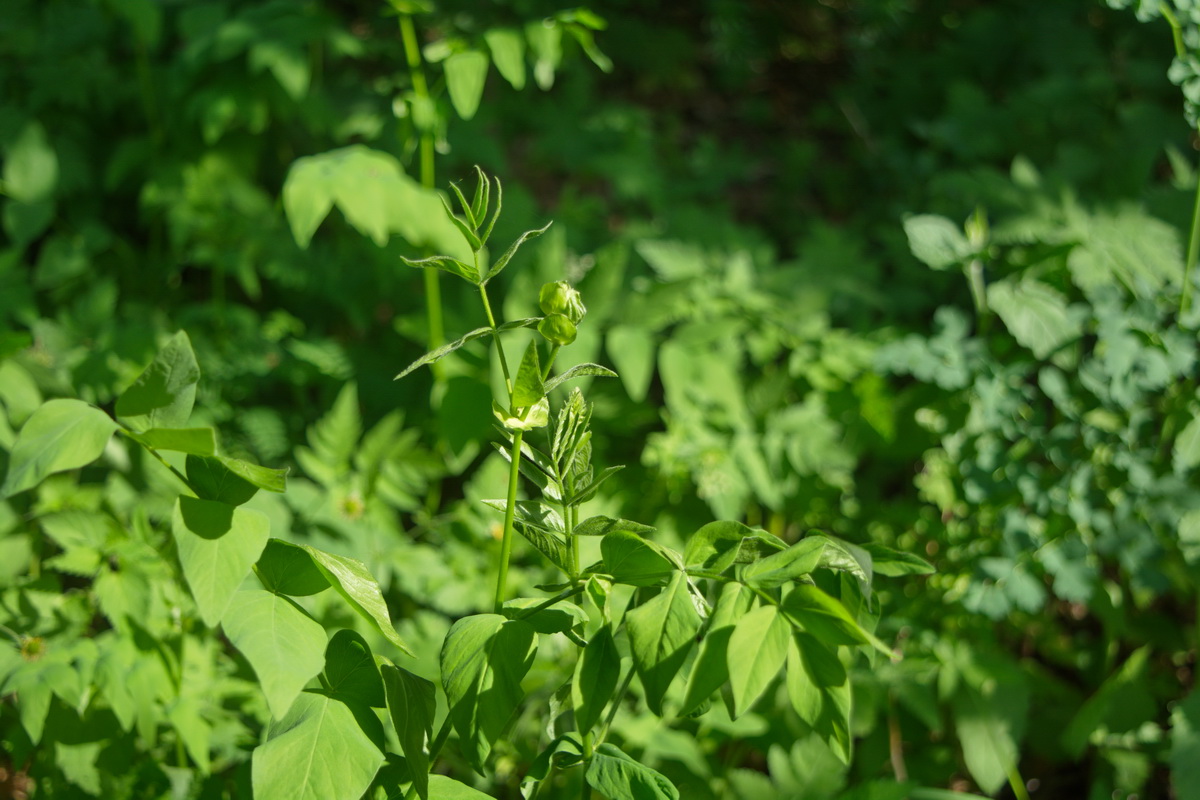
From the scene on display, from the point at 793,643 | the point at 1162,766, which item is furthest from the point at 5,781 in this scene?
the point at 1162,766

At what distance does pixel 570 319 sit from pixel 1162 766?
7.08 ft

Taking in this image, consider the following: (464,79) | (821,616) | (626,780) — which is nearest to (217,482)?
(626,780)

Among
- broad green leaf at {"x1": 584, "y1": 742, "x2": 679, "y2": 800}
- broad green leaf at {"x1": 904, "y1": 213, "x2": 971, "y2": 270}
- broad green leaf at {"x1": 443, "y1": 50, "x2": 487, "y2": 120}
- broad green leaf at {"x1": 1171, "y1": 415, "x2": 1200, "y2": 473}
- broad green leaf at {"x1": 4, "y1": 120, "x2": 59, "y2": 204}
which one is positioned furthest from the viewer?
broad green leaf at {"x1": 4, "y1": 120, "x2": 59, "y2": 204}

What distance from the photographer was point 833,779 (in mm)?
1837

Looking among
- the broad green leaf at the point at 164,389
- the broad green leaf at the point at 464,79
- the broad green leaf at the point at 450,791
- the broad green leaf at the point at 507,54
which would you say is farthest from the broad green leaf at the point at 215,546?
the broad green leaf at the point at 507,54

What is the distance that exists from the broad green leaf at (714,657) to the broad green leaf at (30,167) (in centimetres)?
252

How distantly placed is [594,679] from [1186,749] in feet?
5.25

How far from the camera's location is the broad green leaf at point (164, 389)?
105 centimetres

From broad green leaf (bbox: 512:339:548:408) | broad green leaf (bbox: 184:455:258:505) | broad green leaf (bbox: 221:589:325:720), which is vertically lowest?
broad green leaf (bbox: 221:589:325:720)

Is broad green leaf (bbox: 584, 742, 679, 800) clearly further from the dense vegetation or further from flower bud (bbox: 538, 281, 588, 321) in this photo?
flower bud (bbox: 538, 281, 588, 321)

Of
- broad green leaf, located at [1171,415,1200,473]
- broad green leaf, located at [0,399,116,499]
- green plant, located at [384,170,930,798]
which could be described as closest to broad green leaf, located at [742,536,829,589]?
green plant, located at [384,170,930,798]

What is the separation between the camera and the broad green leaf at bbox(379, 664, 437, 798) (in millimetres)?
1054

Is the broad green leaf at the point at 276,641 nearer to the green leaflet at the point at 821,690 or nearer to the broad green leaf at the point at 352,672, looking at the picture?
the broad green leaf at the point at 352,672

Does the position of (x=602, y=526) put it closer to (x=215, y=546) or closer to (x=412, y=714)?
(x=412, y=714)
